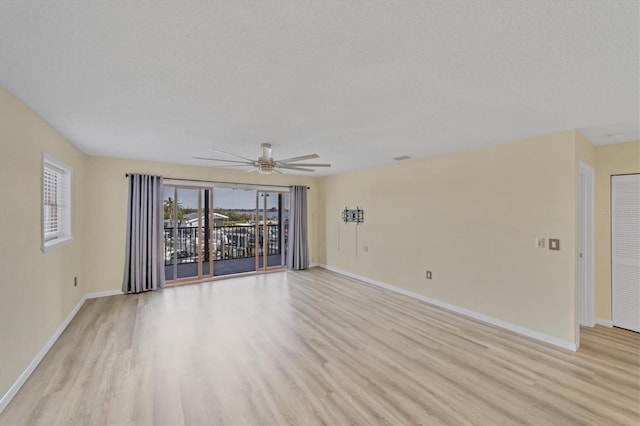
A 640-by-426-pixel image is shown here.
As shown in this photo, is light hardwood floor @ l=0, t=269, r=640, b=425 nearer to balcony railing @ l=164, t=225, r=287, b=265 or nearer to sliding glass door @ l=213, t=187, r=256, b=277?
balcony railing @ l=164, t=225, r=287, b=265

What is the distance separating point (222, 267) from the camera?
22.4 ft

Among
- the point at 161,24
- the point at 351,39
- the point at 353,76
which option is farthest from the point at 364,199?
the point at 161,24

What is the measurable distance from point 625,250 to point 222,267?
7331mm

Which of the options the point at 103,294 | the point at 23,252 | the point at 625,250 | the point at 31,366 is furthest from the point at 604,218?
the point at 103,294

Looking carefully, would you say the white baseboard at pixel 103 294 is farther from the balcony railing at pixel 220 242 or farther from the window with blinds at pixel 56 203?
the window with blinds at pixel 56 203

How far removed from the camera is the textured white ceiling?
4.15ft

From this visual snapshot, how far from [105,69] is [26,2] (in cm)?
58

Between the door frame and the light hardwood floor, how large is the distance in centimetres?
24

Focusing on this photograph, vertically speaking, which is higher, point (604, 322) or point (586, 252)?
point (586, 252)

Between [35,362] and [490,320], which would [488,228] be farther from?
[35,362]

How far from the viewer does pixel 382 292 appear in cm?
497

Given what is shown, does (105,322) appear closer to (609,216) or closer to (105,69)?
(105,69)

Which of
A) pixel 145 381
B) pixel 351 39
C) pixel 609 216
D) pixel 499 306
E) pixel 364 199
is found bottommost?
pixel 145 381

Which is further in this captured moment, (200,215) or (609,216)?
(200,215)
